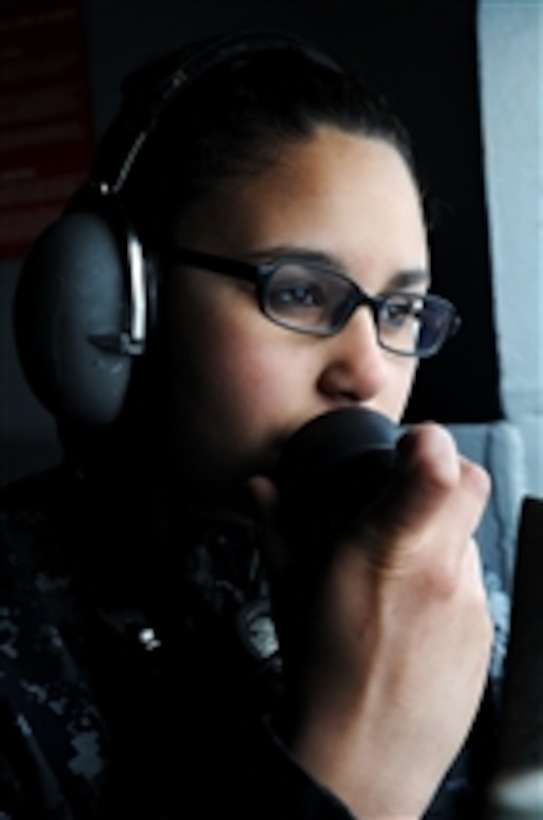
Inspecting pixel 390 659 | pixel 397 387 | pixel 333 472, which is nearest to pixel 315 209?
pixel 397 387

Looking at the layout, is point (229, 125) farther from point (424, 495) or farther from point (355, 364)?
point (424, 495)

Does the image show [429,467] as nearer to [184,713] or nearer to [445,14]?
[184,713]

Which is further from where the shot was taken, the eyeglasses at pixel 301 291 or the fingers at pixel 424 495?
the eyeglasses at pixel 301 291

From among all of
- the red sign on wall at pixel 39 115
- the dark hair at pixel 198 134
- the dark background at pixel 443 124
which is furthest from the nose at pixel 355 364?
the red sign on wall at pixel 39 115

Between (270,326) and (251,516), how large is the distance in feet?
0.60

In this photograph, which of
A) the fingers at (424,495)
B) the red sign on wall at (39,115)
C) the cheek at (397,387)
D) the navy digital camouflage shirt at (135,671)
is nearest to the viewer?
the fingers at (424,495)

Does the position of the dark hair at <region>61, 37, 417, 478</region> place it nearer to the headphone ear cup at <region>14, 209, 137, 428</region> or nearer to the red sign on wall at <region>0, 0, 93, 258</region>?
the headphone ear cup at <region>14, 209, 137, 428</region>

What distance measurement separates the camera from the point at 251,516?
2.69ft

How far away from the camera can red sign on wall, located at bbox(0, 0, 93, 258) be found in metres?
1.70

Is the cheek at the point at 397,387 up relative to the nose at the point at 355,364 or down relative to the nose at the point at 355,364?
down

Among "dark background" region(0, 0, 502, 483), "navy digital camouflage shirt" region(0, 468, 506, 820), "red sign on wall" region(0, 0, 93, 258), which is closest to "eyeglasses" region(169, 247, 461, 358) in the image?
"navy digital camouflage shirt" region(0, 468, 506, 820)

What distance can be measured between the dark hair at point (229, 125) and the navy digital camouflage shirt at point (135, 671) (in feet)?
0.97

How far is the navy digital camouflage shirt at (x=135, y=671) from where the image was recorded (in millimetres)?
674

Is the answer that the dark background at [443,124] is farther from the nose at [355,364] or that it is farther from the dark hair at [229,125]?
the nose at [355,364]
